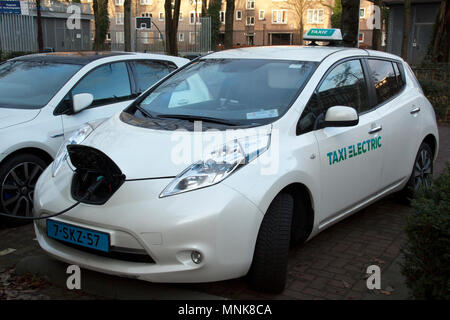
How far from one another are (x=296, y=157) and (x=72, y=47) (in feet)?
110

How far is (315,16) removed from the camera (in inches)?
2224

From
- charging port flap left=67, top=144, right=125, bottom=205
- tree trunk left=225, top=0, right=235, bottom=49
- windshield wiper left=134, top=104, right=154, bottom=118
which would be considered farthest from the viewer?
tree trunk left=225, top=0, right=235, bottom=49

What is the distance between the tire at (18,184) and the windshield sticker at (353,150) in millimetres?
2784

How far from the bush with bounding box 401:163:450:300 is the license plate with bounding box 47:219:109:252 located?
1.79 m

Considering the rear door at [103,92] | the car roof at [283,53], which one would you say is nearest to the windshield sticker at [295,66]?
the car roof at [283,53]

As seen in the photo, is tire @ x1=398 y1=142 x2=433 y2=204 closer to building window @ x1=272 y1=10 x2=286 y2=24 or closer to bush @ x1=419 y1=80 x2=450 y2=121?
bush @ x1=419 y1=80 x2=450 y2=121

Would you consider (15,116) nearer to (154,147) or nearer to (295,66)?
(154,147)

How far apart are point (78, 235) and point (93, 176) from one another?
0.41 meters

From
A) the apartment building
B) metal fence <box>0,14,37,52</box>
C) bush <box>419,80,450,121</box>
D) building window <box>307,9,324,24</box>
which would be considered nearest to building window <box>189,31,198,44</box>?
metal fence <box>0,14,37,52</box>

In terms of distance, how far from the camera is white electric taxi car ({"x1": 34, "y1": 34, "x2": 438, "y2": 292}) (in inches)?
119

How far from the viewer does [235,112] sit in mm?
3814

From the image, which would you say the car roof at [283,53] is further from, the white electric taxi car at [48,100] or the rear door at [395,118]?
the white electric taxi car at [48,100]

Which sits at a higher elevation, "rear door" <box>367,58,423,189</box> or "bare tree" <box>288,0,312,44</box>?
"bare tree" <box>288,0,312,44</box>
